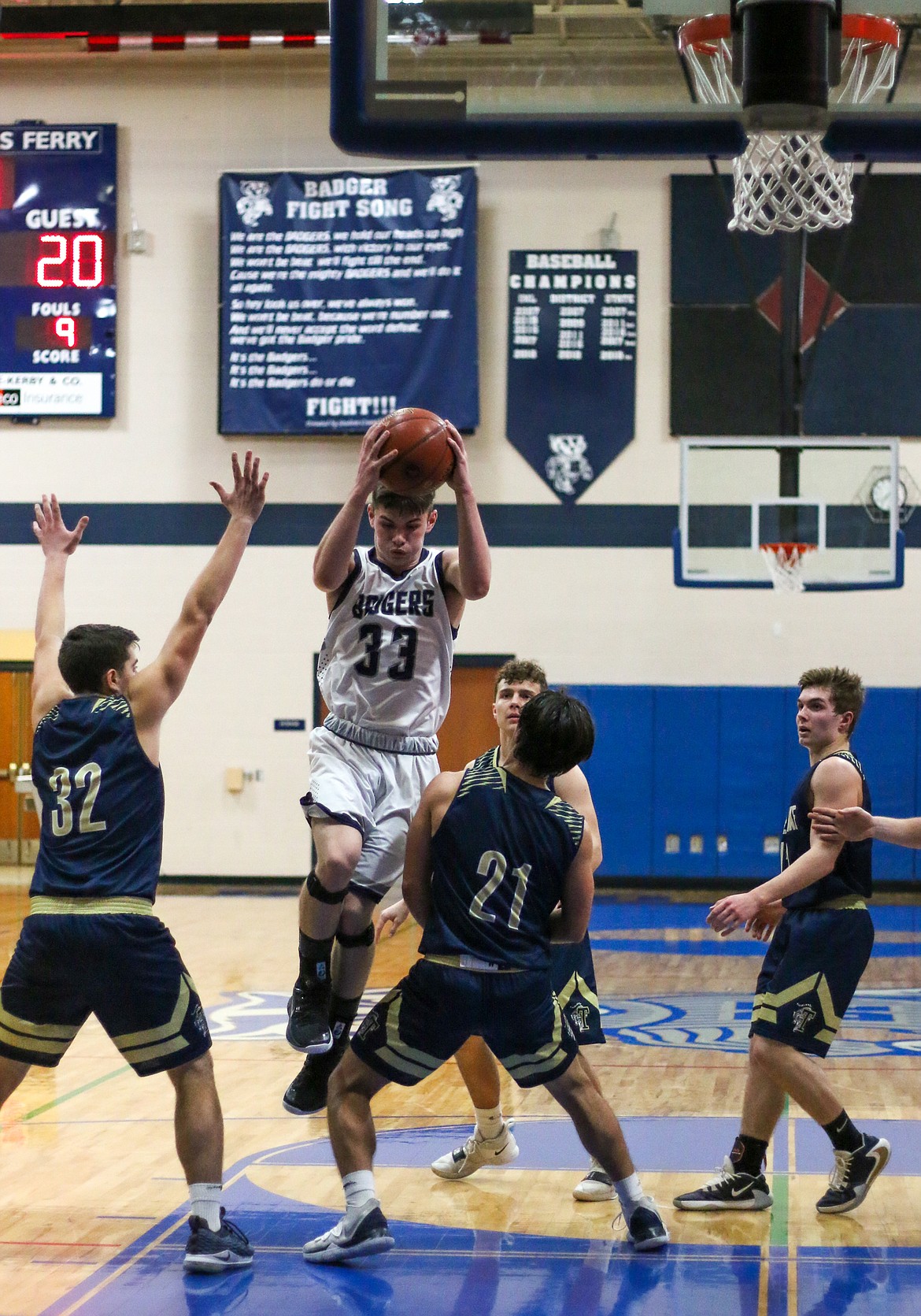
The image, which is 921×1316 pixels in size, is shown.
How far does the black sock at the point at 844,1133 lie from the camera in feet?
16.1

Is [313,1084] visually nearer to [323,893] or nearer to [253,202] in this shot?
[323,893]

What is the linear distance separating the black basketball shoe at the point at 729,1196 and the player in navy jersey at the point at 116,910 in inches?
60.3

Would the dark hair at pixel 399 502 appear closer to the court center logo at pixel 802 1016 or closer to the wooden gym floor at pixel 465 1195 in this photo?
the court center logo at pixel 802 1016

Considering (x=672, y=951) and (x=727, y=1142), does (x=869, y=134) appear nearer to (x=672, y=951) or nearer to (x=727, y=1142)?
(x=727, y=1142)

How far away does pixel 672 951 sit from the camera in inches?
449

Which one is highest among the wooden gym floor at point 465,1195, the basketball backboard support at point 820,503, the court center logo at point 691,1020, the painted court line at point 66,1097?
the basketball backboard support at point 820,503

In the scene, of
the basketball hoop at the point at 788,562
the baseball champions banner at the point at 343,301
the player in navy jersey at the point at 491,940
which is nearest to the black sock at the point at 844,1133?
the player in navy jersey at the point at 491,940

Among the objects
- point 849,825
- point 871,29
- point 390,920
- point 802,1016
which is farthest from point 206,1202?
point 871,29

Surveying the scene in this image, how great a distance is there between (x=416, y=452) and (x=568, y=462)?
1074 centimetres

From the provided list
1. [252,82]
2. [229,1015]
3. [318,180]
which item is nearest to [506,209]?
[318,180]

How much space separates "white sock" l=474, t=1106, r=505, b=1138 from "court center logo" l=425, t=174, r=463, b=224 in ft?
37.6

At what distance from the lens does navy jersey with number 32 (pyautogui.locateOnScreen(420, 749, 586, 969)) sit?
4.16 meters

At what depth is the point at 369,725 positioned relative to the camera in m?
5.00

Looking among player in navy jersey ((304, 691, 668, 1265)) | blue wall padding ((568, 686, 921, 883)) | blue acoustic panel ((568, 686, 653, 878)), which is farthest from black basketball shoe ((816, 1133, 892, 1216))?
blue acoustic panel ((568, 686, 653, 878))
